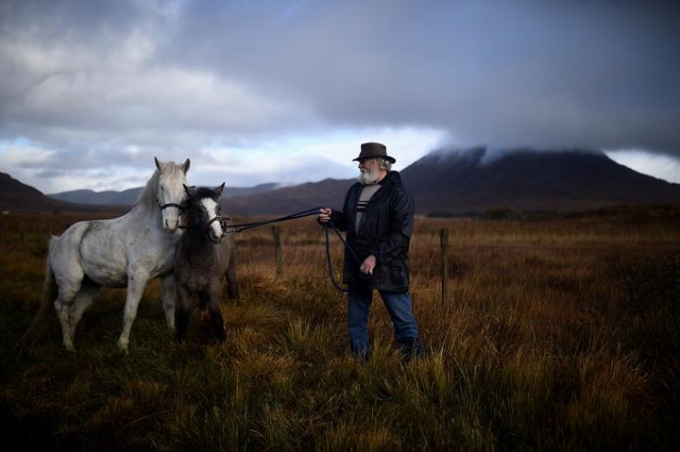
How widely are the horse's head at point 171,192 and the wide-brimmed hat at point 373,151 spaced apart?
2139mm

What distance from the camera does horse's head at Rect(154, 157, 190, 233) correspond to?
4.51m

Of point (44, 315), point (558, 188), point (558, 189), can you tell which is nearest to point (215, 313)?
point (44, 315)

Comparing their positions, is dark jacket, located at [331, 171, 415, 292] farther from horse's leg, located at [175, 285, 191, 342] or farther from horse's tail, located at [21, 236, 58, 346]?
horse's tail, located at [21, 236, 58, 346]

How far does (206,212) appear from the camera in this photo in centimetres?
434

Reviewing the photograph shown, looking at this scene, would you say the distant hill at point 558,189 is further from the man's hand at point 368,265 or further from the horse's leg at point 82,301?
the man's hand at point 368,265

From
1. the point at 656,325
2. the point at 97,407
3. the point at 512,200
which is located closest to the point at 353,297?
the point at 97,407

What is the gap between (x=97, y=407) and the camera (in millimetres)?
3895

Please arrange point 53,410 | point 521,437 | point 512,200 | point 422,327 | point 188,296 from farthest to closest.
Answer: point 512,200, point 422,327, point 188,296, point 53,410, point 521,437

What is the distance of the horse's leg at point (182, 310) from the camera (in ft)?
15.3

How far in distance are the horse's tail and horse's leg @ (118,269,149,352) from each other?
60.5 inches

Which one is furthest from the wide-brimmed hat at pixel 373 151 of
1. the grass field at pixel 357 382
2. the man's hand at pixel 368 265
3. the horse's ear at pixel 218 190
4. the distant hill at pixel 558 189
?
the distant hill at pixel 558 189

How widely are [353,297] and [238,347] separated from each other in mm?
1425

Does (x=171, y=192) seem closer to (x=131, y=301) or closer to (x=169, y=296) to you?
(x=131, y=301)

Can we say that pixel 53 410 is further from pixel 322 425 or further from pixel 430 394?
pixel 430 394
